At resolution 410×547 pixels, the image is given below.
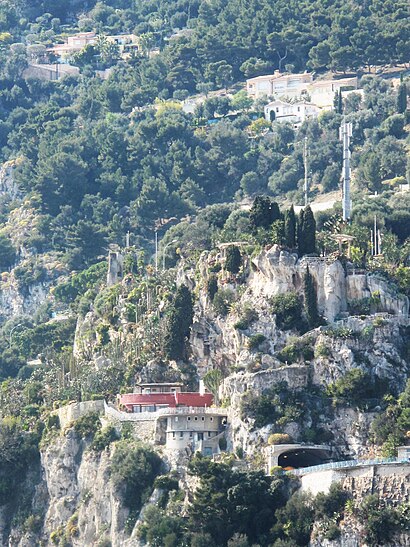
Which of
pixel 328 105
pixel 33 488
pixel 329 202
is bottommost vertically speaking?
pixel 33 488

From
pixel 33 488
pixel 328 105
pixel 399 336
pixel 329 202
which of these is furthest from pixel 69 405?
pixel 328 105

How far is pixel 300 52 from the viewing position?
196m

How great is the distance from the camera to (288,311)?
12225 cm

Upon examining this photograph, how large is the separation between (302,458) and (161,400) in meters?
9.72

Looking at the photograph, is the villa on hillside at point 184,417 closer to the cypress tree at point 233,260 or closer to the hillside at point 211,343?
the hillside at point 211,343

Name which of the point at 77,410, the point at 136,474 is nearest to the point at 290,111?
the point at 77,410

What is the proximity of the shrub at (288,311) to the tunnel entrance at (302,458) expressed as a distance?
808cm

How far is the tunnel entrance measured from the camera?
116250mm

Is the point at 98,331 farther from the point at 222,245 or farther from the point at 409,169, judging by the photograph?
the point at 409,169

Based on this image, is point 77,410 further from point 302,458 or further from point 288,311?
point 302,458

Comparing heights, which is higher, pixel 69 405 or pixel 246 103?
pixel 246 103

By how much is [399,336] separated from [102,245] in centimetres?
5109

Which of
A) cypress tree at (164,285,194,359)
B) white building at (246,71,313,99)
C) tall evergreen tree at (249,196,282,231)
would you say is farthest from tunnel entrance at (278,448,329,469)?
white building at (246,71,313,99)

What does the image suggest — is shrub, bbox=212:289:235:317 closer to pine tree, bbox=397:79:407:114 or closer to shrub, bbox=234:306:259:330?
shrub, bbox=234:306:259:330
